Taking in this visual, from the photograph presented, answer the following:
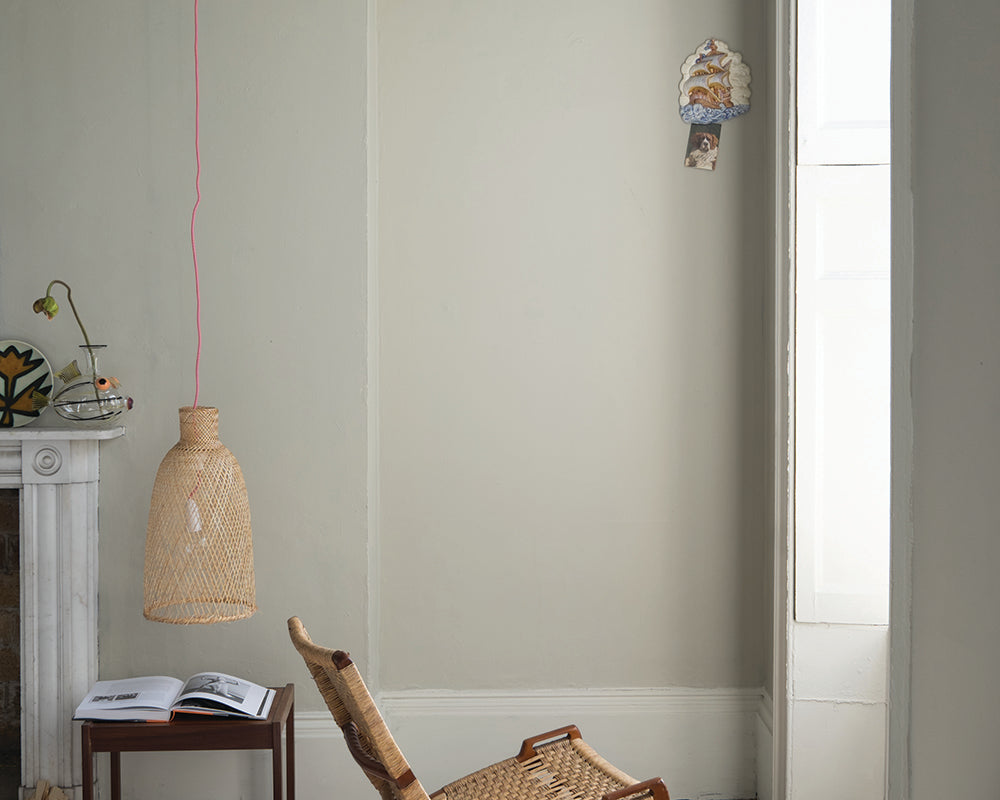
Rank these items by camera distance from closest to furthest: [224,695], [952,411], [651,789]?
[952,411], [651,789], [224,695]

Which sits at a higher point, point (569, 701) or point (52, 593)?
point (52, 593)

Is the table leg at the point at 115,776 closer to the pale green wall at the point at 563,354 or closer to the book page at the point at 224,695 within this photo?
the book page at the point at 224,695

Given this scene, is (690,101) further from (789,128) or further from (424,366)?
(424,366)

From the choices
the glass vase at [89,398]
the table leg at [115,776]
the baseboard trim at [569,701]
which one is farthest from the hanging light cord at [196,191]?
the baseboard trim at [569,701]

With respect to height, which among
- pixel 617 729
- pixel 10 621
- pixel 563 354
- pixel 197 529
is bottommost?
pixel 617 729

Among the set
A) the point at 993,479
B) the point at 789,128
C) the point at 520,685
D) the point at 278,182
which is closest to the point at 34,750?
the point at 520,685

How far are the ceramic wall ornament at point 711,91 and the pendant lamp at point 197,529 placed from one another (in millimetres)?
1803

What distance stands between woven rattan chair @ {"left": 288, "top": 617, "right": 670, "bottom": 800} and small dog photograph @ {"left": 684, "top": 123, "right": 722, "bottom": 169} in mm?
1836

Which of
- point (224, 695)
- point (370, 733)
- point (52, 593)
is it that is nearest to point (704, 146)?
point (370, 733)

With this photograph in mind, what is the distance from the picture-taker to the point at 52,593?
2.54 meters

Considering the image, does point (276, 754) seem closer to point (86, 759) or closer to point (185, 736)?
point (185, 736)

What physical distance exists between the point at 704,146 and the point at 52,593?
2.46 metres

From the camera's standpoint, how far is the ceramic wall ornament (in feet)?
9.50

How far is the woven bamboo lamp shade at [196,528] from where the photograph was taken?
231cm
